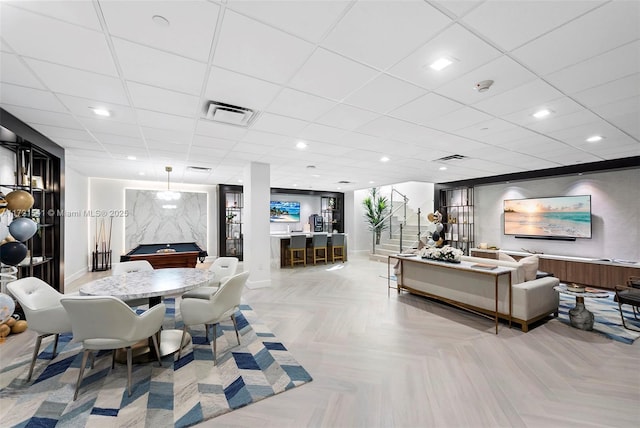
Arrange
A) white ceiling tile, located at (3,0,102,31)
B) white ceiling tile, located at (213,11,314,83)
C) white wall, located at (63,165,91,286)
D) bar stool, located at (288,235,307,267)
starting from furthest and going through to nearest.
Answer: bar stool, located at (288,235,307,267)
white wall, located at (63,165,91,286)
white ceiling tile, located at (213,11,314,83)
white ceiling tile, located at (3,0,102,31)

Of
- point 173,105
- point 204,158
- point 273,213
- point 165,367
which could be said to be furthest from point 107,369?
point 273,213

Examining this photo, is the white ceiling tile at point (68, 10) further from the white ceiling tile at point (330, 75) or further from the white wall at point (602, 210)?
the white wall at point (602, 210)

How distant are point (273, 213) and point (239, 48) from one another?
8385mm

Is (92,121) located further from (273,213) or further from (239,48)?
(273,213)

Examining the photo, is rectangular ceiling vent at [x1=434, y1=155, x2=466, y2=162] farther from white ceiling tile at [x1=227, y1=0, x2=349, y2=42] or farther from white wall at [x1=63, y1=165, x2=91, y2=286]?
white wall at [x1=63, y1=165, x2=91, y2=286]

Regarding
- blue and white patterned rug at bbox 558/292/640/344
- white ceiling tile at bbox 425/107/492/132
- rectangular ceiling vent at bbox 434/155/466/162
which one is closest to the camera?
white ceiling tile at bbox 425/107/492/132

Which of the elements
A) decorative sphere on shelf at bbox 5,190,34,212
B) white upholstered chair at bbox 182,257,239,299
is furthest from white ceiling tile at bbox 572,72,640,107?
decorative sphere on shelf at bbox 5,190,34,212

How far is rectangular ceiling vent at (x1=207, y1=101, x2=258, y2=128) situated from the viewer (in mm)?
2795

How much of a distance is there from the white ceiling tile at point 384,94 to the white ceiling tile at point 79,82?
212cm

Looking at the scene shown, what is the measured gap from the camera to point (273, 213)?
33.1 ft

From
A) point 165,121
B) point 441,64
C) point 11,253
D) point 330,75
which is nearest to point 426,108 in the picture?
point 441,64

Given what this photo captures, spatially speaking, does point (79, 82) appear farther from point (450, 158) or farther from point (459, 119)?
point (450, 158)

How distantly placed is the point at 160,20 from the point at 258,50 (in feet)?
1.94

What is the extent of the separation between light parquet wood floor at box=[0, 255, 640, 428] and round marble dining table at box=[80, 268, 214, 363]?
1114 millimetres
